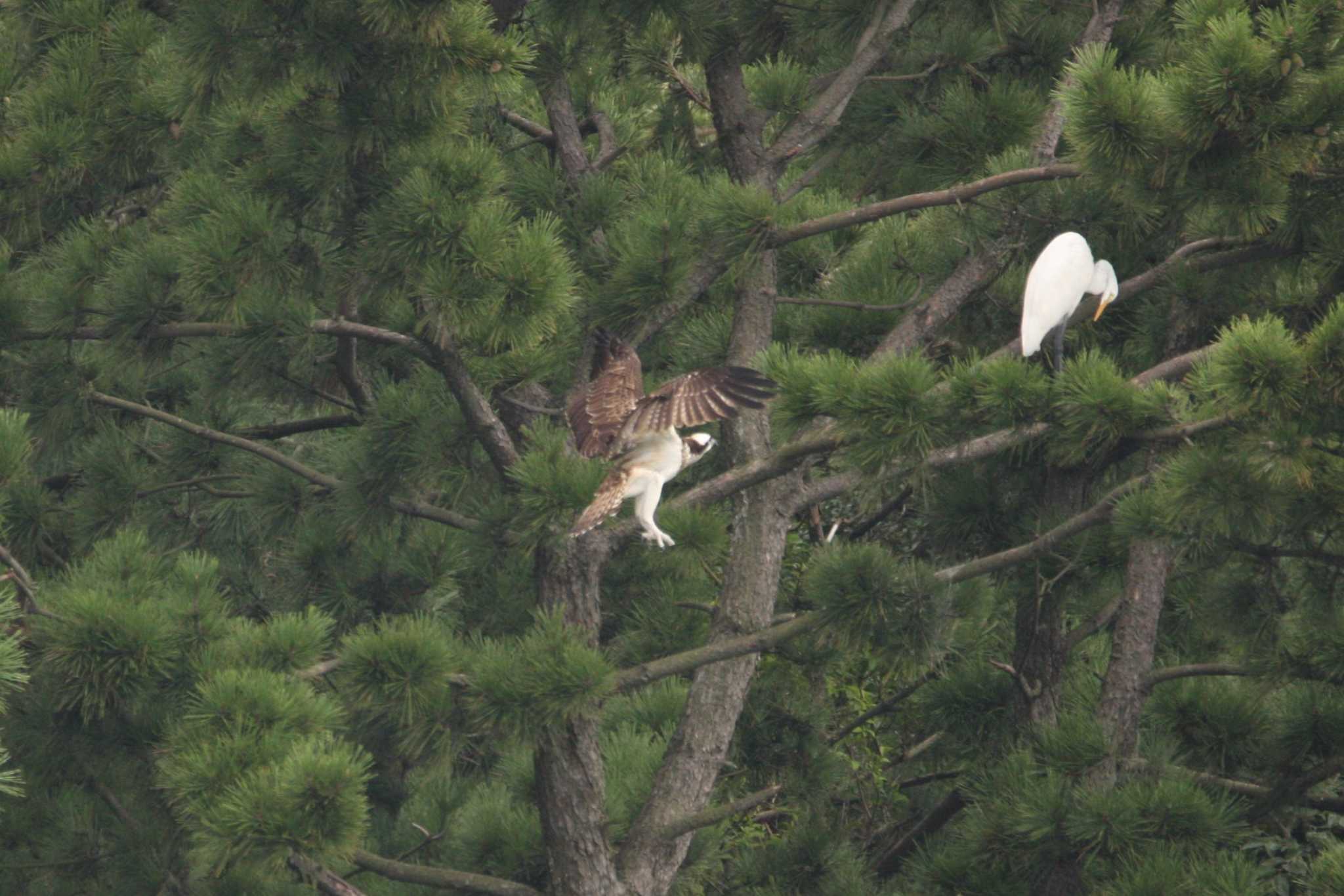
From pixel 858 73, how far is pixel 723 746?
143 centimetres

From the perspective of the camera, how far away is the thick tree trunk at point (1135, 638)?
3.81 m

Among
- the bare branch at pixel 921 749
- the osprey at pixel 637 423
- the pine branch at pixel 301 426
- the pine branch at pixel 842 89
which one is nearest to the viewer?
the osprey at pixel 637 423

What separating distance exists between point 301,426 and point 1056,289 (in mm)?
1698

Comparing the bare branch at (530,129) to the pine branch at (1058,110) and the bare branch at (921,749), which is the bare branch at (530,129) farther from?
the bare branch at (921,749)

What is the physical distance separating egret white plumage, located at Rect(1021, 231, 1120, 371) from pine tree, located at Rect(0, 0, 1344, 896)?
5.2 inches

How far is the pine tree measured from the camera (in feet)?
9.64

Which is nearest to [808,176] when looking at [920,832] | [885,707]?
[885,707]

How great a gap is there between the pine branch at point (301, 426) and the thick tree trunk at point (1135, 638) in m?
1.66

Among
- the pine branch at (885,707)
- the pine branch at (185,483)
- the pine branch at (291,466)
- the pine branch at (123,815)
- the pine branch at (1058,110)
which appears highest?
the pine branch at (1058,110)

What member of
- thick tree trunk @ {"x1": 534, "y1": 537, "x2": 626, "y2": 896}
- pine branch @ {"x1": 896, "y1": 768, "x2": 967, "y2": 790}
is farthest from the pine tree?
pine branch @ {"x1": 896, "y1": 768, "x2": 967, "y2": 790}

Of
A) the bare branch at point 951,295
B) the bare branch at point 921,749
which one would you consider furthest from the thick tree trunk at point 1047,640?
the bare branch at point 951,295

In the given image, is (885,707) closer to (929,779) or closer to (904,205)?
(929,779)

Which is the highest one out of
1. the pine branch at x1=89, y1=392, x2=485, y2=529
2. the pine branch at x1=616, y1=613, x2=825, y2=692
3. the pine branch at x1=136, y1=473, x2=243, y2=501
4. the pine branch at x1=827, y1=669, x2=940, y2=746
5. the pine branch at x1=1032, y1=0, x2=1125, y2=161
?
the pine branch at x1=1032, y1=0, x2=1125, y2=161

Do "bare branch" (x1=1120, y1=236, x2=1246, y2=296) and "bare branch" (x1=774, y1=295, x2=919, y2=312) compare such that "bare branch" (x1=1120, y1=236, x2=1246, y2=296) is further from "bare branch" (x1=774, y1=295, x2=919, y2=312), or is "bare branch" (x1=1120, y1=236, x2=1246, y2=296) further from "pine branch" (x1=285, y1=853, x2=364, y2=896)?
"pine branch" (x1=285, y1=853, x2=364, y2=896)
